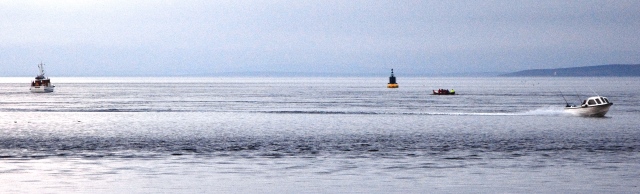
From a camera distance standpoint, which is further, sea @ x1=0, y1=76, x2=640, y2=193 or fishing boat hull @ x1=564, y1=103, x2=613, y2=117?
fishing boat hull @ x1=564, y1=103, x2=613, y2=117

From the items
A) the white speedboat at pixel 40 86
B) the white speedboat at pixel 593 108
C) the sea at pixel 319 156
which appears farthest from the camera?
the white speedboat at pixel 40 86

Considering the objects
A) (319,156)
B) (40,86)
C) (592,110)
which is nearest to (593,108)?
(592,110)

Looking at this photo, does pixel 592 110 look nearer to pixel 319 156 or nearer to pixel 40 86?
pixel 319 156

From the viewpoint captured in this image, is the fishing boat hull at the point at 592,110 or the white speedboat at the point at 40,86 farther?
the white speedboat at the point at 40,86

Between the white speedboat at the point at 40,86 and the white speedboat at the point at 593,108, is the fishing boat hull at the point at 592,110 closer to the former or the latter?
the white speedboat at the point at 593,108

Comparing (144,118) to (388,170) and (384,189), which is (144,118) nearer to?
(388,170)

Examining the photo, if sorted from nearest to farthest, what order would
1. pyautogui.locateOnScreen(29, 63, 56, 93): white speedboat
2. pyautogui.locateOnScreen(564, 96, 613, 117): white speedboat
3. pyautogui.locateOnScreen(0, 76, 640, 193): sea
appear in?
1. pyautogui.locateOnScreen(0, 76, 640, 193): sea
2. pyautogui.locateOnScreen(564, 96, 613, 117): white speedboat
3. pyautogui.locateOnScreen(29, 63, 56, 93): white speedboat

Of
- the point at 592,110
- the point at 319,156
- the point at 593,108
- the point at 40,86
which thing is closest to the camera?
the point at 319,156

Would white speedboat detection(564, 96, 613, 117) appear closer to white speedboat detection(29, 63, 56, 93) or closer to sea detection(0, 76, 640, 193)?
sea detection(0, 76, 640, 193)

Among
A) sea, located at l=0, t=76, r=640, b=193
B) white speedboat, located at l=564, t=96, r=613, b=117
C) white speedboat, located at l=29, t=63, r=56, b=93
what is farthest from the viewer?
white speedboat, located at l=29, t=63, r=56, b=93

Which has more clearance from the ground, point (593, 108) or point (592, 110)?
point (593, 108)

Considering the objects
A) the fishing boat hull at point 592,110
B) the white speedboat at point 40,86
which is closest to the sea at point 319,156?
the fishing boat hull at point 592,110

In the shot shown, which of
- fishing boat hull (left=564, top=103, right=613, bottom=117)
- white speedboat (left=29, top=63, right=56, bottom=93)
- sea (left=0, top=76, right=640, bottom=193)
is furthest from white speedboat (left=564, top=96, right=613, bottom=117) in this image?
white speedboat (left=29, top=63, right=56, bottom=93)

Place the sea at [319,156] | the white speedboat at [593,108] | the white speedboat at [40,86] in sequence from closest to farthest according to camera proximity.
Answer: the sea at [319,156] < the white speedboat at [593,108] < the white speedboat at [40,86]
